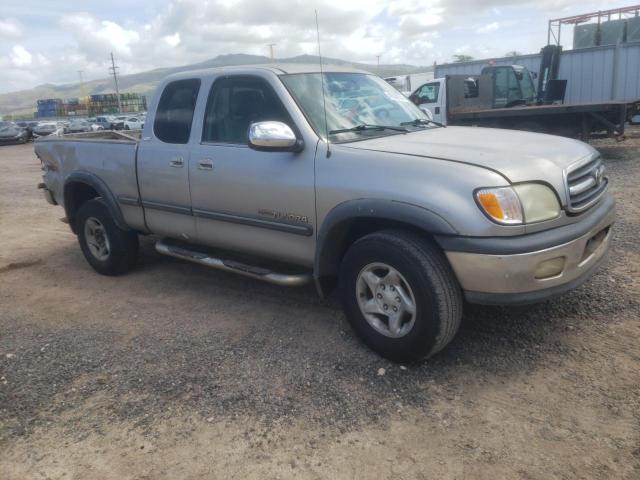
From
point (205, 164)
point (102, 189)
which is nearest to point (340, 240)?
point (205, 164)

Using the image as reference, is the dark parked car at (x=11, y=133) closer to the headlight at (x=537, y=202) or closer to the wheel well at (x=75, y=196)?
the wheel well at (x=75, y=196)

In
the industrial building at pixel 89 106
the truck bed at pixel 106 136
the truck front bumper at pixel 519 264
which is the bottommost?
the truck front bumper at pixel 519 264

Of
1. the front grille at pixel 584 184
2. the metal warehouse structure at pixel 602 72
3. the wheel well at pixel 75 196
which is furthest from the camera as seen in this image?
the metal warehouse structure at pixel 602 72

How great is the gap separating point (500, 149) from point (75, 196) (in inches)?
176

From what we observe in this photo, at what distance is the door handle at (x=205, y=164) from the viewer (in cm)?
428

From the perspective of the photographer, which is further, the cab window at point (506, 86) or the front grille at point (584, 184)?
the cab window at point (506, 86)

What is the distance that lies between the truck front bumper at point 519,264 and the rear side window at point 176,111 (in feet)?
8.29

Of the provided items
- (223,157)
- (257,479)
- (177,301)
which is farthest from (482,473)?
(177,301)

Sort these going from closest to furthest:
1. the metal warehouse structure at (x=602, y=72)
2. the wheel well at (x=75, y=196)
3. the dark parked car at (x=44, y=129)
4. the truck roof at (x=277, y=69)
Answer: the truck roof at (x=277, y=69) < the wheel well at (x=75, y=196) < the metal warehouse structure at (x=602, y=72) < the dark parked car at (x=44, y=129)

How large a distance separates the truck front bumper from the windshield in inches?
48.0

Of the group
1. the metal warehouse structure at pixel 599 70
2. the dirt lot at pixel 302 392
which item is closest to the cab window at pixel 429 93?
the metal warehouse structure at pixel 599 70

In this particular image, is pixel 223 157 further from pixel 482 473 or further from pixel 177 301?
pixel 482 473

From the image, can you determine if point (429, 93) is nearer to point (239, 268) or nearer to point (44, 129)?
point (239, 268)

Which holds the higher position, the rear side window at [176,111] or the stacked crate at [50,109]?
the stacked crate at [50,109]
